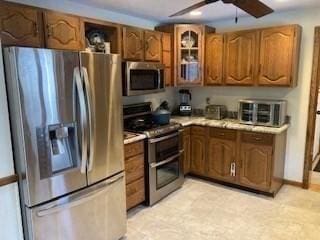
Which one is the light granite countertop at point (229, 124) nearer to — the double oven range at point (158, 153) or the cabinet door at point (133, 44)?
the double oven range at point (158, 153)

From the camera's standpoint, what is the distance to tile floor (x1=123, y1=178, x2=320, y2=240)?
2.62 m

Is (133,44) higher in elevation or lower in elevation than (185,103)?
higher

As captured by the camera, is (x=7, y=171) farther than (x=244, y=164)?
No

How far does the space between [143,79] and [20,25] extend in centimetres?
143

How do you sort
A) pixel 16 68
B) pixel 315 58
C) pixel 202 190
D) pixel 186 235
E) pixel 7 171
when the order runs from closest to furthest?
1. pixel 16 68
2. pixel 7 171
3. pixel 186 235
4. pixel 315 58
5. pixel 202 190

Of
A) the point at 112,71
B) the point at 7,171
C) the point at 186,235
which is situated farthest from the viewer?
the point at 186,235

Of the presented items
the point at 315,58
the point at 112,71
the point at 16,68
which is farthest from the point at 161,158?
the point at 315,58

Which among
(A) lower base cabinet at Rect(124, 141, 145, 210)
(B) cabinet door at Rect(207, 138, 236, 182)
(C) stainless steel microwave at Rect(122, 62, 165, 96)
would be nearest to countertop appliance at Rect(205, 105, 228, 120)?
(B) cabinet door at Rect(207, 138, 236, 182)

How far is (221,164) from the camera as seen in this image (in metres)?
3.65

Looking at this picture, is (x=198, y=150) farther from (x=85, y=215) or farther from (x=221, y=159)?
(x=85, y=215)

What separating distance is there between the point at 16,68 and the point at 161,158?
1.94 m

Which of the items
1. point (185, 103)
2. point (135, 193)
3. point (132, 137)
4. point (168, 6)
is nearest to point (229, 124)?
point (185, 103)

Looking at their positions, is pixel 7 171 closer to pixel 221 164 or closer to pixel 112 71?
pixel 112 71

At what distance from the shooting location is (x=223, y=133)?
3.55 m
